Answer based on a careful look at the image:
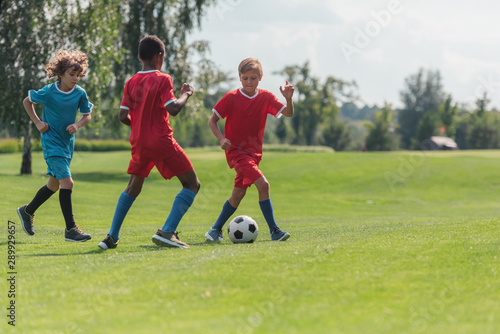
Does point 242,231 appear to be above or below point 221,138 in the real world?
below

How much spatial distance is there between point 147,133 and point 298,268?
9.10ft

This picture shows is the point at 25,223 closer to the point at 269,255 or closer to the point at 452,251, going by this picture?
the point at 269,255

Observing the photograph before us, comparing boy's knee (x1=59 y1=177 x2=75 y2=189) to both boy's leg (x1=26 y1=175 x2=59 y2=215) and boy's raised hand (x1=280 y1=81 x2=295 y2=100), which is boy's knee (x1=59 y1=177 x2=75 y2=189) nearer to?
boy's leg (x1=26 y1=175 x2=59 y2=215)

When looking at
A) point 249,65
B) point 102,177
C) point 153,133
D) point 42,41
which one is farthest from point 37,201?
point 102,177

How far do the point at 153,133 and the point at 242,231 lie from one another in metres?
2.14

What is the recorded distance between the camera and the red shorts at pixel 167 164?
288 inches

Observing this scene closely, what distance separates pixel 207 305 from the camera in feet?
15.3

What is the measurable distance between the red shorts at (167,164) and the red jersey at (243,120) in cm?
110

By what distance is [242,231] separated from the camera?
845 cm

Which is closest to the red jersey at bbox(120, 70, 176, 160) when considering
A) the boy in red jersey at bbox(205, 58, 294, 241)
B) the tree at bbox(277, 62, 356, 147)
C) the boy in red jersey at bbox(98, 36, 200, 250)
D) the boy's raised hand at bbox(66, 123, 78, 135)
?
the boy in red jersey at bbox(98, 36, 200, 250)

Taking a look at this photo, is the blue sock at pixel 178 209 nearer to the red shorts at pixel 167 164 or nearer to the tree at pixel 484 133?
the red shorts at pixel 167 164

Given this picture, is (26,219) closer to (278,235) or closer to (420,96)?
(278,235)

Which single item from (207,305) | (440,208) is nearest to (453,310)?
(207,305)

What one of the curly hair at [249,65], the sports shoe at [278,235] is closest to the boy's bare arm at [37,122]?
the curly hair at [249,65]
